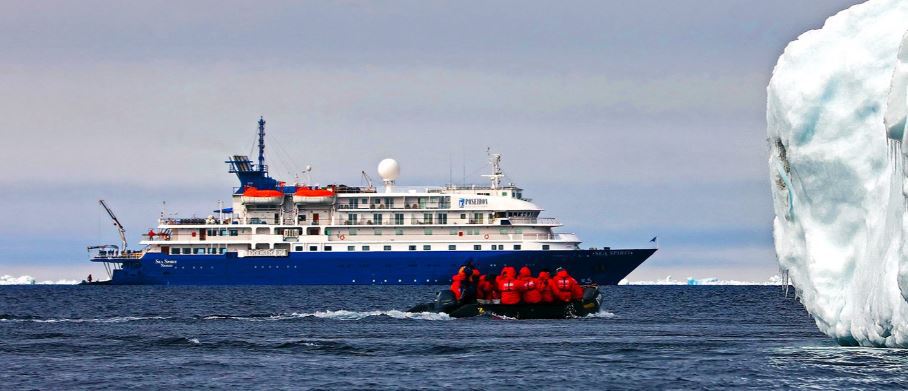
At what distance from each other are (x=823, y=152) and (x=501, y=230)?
7405cm

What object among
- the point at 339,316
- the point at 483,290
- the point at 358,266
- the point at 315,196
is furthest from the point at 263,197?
the point at 483,290

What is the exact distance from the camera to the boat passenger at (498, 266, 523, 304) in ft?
184

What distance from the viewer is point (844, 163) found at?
1238 inches

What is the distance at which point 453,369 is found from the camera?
3384 cm

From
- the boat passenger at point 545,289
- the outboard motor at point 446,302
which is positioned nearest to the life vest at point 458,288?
the outboard motor at point 446,302

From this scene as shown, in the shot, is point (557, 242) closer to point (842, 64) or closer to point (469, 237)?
point (469, 237)

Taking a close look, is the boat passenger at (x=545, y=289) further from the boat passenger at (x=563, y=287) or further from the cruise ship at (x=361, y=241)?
the cruise ship at (x=361, y=241)

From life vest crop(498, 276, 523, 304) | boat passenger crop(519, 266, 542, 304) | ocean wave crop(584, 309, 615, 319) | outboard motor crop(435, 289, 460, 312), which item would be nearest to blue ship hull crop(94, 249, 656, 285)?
ocean wave crop(584, 309, 615, 319)

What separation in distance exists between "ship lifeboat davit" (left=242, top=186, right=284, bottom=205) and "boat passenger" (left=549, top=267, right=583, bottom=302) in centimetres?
5759

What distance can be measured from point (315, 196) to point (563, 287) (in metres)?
56.0

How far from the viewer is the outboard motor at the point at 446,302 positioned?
58125mm

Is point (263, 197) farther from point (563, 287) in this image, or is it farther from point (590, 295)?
point (563, 287)

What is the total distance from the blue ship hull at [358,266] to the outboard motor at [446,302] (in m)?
44.0

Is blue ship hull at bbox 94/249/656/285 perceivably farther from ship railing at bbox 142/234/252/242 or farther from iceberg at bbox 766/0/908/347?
iceberg at bbox 766/0/908/347
